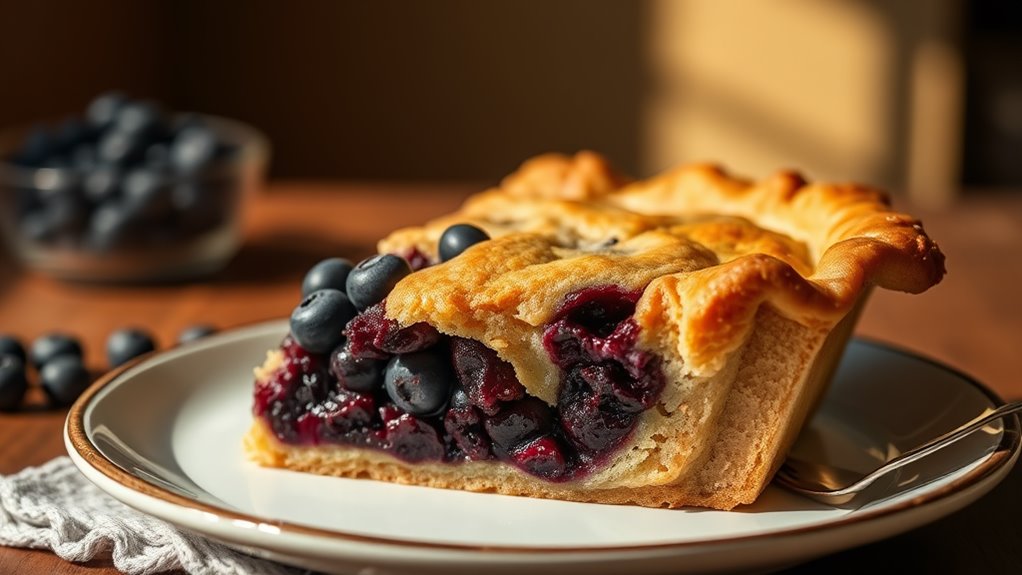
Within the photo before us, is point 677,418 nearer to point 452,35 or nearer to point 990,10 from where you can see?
point 452,35

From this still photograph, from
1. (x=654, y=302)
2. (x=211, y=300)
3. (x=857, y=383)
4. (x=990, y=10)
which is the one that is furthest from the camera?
(x=990, y=10)

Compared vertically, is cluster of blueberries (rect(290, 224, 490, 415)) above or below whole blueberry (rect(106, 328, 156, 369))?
above

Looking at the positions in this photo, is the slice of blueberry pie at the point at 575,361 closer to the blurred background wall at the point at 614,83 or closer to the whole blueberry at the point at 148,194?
the whole blueberry at the point at 148,194

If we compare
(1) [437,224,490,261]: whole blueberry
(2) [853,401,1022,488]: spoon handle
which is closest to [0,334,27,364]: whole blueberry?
(1) [437,224,490,261]: whole blueberry

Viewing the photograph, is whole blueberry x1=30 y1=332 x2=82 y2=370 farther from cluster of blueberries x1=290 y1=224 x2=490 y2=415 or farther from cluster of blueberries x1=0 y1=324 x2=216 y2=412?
cluster of blueberries x1=290 y1=224 x2=490 y2=415

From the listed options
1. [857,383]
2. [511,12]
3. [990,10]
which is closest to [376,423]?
[857,383]

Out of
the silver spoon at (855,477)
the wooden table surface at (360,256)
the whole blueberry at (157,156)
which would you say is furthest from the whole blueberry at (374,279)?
the whole blueberry at (157,156)

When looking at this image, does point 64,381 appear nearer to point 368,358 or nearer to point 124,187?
point 368,358
